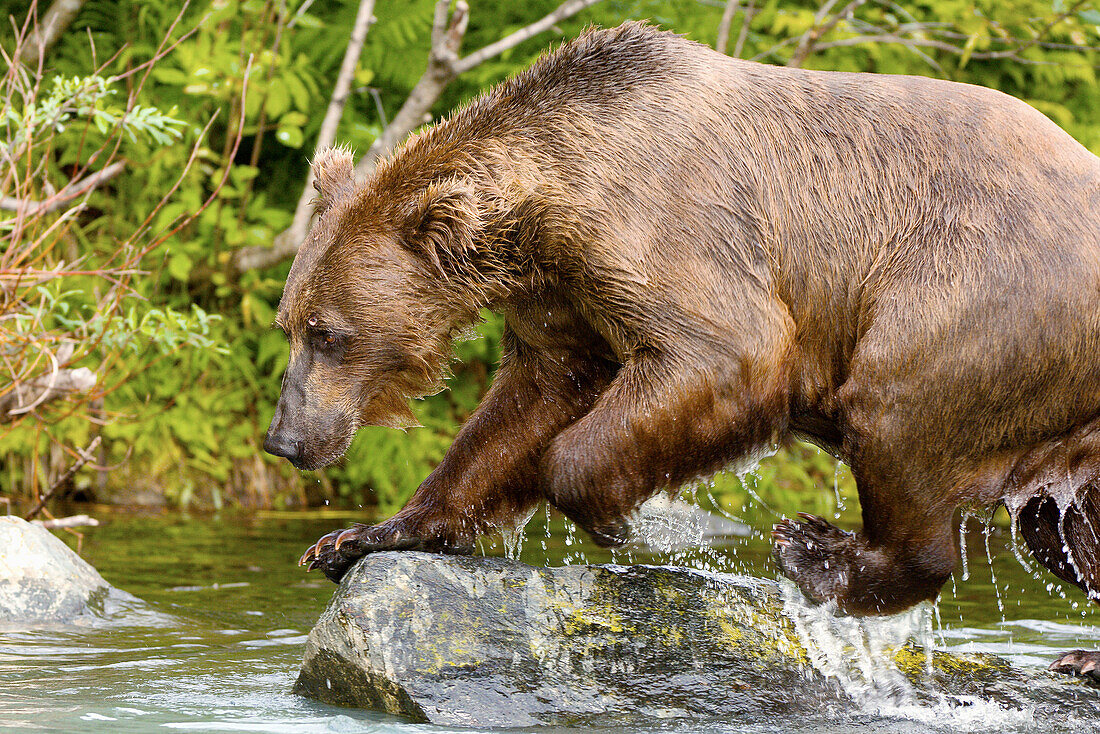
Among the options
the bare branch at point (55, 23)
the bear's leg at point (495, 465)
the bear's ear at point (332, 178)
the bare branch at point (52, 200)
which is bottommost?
the bear's leg at point (495, 465)

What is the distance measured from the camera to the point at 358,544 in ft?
13.2

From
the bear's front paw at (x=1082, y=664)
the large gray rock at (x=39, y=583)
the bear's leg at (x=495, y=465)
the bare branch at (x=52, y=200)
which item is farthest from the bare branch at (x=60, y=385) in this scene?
the bear's front paw at (x=1082, y=664)

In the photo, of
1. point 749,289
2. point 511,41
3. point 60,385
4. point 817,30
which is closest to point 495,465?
point 749,289

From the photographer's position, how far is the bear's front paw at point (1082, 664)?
4066 mm

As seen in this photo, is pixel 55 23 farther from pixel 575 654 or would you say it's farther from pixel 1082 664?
pixel 1082 664

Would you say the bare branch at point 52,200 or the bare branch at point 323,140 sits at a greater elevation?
the bare branch at point 323,140

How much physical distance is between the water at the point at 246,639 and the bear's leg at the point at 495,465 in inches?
8.2

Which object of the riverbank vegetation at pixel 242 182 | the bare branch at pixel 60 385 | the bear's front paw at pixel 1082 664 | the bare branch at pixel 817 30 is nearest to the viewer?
the bear's front paw at pixel 1082 664

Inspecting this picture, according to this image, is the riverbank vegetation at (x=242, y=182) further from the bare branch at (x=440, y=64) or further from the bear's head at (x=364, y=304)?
the bear's head at (x=364, y=304)

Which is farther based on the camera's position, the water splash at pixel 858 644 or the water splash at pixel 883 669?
the water splash at pixel 858 644

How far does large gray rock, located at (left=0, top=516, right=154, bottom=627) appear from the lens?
5020 mm

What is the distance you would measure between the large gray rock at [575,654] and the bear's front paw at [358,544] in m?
0.18

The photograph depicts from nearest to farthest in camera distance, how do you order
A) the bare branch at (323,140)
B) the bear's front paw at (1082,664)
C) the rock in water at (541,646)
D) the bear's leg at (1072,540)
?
the rock in water at (541,646)
the bear's leg at (1072,540)
the bear's front paw at (1082,664)
the bare branch at (323,140)

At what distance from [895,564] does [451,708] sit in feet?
4.60
